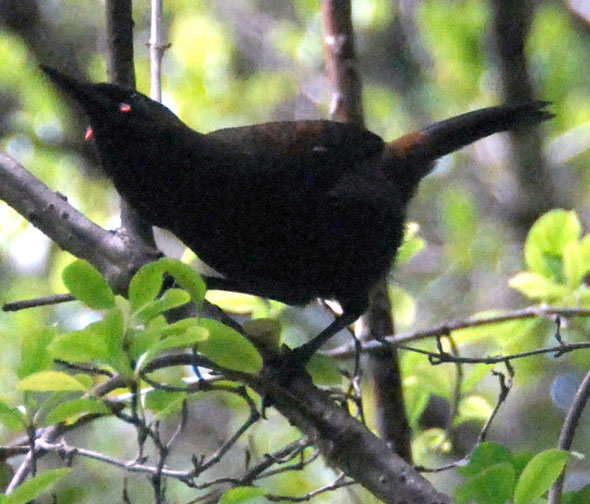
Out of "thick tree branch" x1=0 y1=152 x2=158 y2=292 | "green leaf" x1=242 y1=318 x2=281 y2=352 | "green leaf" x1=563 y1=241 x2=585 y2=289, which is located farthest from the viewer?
"green leaf" x1=563 y1=241 x2=585 y2=289

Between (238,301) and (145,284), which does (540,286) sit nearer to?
(238,301)

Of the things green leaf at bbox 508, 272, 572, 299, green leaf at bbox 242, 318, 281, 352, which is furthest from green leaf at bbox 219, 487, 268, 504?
green leaf at bbox 508, 272, 572, 299

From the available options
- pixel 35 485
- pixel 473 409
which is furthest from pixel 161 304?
pixel 473 409

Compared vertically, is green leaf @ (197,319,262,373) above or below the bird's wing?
below

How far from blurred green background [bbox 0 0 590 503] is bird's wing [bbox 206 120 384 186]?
55 centimetres

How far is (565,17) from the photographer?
4.14 m

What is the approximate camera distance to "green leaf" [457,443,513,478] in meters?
1.24

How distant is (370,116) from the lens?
4.27 meters

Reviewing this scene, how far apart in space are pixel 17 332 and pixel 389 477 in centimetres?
146

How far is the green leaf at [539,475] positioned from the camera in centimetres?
113

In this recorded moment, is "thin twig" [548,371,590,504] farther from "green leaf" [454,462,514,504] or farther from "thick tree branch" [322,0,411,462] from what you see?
"thick tree branch" [322,0,411,462]

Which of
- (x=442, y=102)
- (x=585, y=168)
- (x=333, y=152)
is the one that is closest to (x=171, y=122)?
(x=333, y=152)

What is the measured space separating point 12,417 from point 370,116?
3310 millimetres

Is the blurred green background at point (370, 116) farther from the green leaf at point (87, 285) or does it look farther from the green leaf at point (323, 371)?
the green leaf at point (87, 285)
